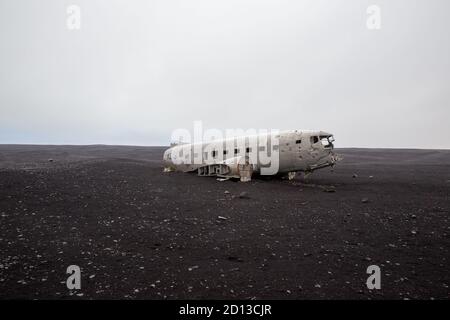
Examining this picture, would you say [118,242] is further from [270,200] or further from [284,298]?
[270,200]

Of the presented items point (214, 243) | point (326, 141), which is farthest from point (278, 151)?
point (214, 243)

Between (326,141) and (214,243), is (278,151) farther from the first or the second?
(214,243)

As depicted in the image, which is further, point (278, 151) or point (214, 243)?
point (278, 151)

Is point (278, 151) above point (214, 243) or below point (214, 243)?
above

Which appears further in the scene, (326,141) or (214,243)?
(326,141)

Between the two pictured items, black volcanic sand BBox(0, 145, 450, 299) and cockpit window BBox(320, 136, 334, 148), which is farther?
cockpit window BBox(320, 136, 334, 148)

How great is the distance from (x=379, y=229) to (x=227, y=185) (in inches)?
394

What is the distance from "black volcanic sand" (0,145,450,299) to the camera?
615 cm

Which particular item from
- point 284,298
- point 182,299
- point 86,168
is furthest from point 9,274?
point 86,168

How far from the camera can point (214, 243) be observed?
869 centimetres

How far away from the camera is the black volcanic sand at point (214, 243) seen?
6152 mm
